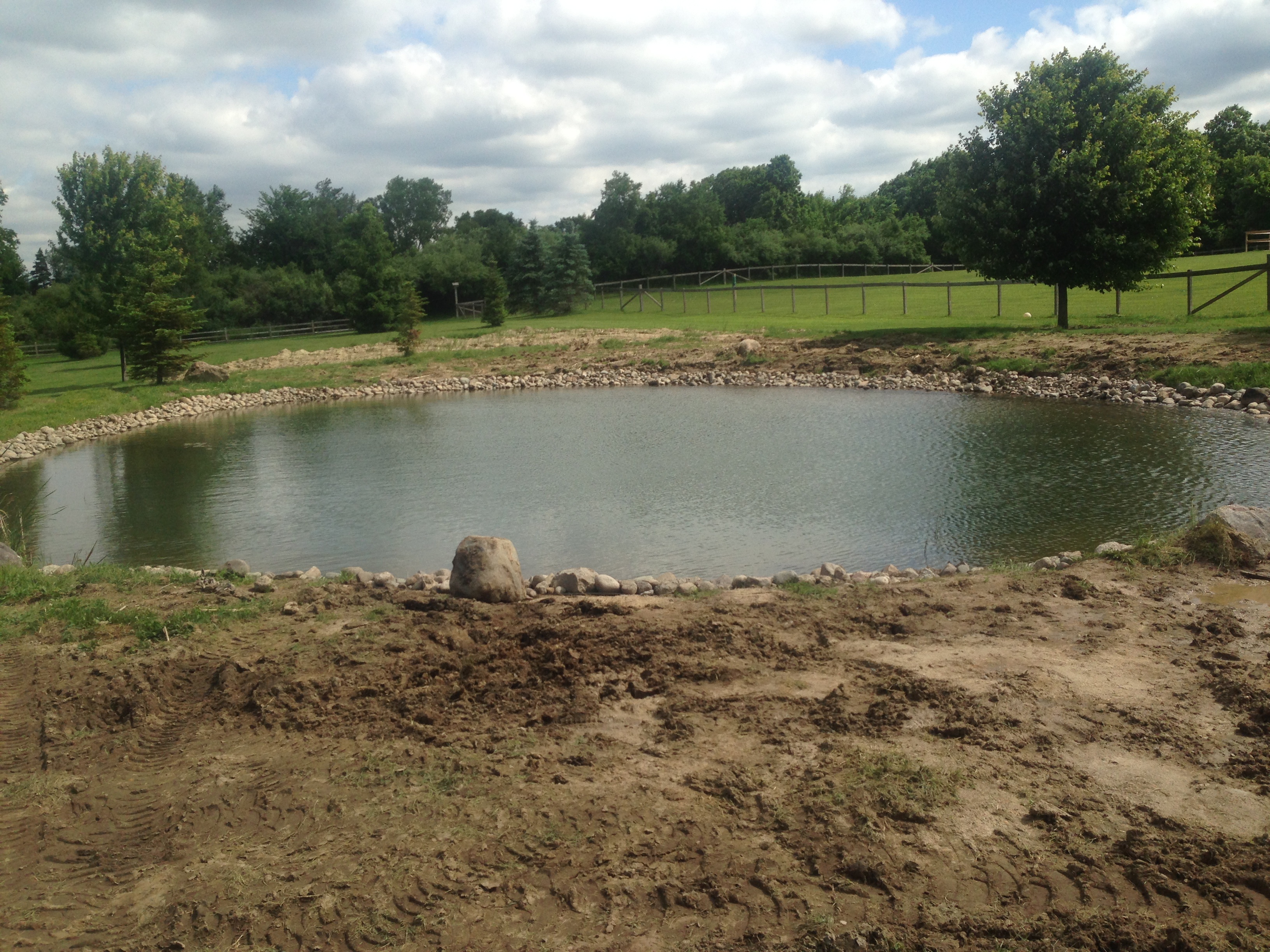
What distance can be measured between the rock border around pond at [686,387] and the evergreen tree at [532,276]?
26328mm

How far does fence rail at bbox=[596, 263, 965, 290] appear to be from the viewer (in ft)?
217

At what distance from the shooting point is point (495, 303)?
4878cm

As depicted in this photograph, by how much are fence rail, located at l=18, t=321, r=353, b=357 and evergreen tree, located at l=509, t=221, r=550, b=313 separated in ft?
36.7

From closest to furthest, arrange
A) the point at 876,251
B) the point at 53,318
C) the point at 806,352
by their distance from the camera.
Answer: the point at 806,352
the point at 53,318
the point at 876,251

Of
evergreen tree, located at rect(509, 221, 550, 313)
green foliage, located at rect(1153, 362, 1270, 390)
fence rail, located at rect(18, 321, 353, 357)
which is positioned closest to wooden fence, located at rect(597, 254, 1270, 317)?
evergreen tree, located at rect(509, 221, 550, 313)

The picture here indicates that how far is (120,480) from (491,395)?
1412cm

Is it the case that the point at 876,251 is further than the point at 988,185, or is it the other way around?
the point at 876,251

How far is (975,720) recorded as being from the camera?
5715 millimetres

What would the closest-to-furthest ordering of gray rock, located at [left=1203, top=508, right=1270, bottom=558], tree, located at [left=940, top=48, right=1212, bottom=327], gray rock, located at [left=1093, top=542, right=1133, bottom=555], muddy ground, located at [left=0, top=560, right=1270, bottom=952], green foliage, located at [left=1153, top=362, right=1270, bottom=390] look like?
muddy ground, located at [left=0, top=560, right=1270, bottom=952]
gray rock, located at [left=1203, top=508, right=1270, bottom=558]
gray rock, located at [left=1093, top=542, right=1133, bottom=555]
green foliage, located at [left=1153, top=362, right=1270, bottom=390]
tree, located at [left=940, top=48, right=1212, bottom=327]

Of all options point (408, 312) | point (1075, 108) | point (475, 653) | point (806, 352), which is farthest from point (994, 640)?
point (408, 312)

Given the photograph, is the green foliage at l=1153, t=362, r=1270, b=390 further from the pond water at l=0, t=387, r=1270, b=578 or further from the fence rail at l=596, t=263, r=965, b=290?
the fence rail at l=596, t=263, r=965, b=290

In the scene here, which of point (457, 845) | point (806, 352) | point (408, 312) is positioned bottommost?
point (457, 845)

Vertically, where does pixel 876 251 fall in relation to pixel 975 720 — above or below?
above

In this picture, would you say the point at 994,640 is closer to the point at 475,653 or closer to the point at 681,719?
the point at 681,719
